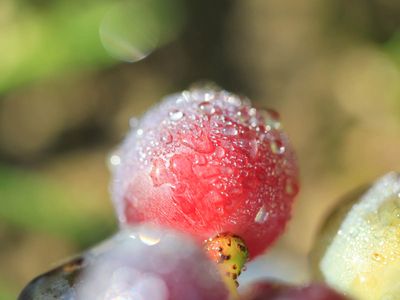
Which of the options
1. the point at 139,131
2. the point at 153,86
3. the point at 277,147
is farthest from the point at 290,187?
the point at 153,86

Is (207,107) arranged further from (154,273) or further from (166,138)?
(154,273)

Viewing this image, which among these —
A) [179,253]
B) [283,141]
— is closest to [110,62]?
[283,141]

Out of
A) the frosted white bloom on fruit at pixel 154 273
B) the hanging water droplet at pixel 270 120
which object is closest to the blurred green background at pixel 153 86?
the hanging water droplet at pixel 270 120

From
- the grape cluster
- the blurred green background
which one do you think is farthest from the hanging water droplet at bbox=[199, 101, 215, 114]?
the blurred green background

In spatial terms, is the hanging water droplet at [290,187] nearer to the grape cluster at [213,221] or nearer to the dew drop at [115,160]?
the grape cluster at [213,221]

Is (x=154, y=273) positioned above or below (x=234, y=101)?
below

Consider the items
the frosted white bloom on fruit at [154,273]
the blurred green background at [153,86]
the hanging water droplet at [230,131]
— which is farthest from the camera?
the blurred green background at [153,86]

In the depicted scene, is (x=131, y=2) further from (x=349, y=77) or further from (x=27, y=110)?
(x=349, y=77)
